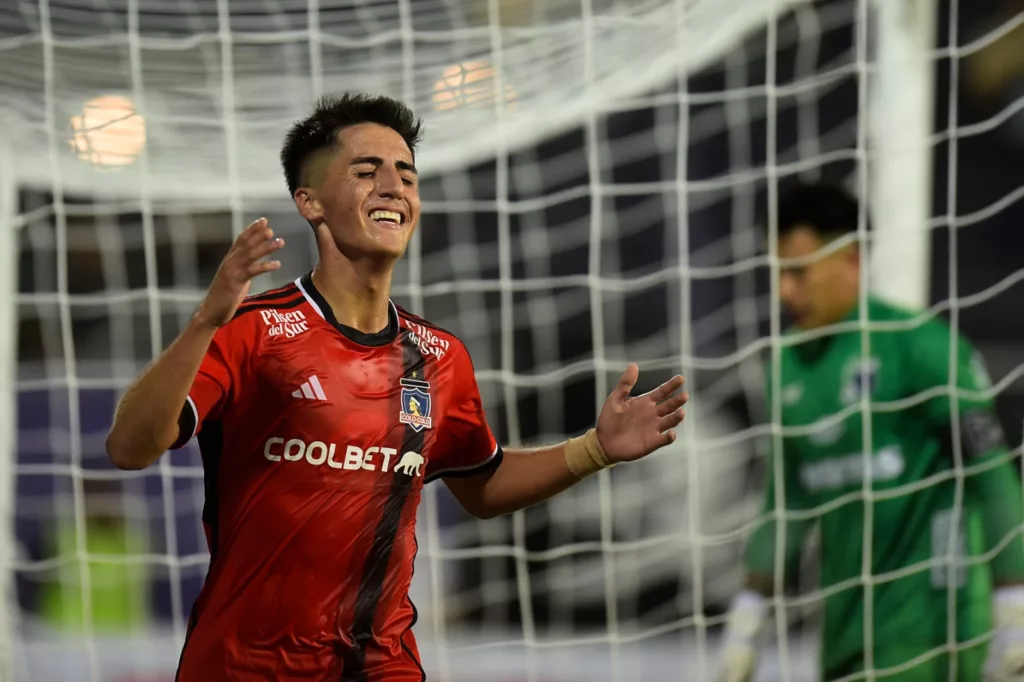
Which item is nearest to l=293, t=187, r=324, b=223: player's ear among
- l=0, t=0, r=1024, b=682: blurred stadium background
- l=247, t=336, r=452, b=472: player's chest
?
l=247, t=336, r=452, b=472: player's chest

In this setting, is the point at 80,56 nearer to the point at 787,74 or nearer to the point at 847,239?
the point at 847,239

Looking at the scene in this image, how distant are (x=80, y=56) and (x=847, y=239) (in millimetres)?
2406

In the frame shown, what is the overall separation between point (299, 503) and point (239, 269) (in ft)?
1.61

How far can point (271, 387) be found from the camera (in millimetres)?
2033

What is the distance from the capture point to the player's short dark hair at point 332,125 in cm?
226

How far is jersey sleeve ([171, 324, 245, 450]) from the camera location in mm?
1873

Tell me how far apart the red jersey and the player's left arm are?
5.93 feet

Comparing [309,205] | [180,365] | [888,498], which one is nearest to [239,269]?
[180,365]

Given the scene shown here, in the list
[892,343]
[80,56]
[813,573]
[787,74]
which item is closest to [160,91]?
[80,56]

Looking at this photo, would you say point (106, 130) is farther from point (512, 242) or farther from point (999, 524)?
point (999, 524)

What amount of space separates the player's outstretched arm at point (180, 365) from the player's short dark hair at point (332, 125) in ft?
1.74

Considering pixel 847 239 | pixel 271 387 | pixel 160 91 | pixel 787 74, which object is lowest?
pixel 271 387

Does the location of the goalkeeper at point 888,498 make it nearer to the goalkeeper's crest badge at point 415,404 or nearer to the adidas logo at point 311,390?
the goalkeeper's crest badge at point 415,404

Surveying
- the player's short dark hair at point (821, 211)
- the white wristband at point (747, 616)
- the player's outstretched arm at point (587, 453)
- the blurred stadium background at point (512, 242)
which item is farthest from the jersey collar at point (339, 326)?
the player's short dark hair at point (821, 211)
